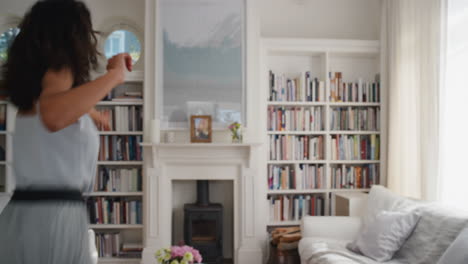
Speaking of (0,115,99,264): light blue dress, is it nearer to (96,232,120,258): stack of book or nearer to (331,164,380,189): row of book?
(96,232,120,258): stack of book

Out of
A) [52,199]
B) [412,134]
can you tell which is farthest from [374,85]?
[52,199]

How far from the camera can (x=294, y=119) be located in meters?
4.19

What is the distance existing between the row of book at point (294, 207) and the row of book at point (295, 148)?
1.45 feet

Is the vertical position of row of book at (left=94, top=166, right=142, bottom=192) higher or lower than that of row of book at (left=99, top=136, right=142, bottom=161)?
lower

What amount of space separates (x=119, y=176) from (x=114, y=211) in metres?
0.37

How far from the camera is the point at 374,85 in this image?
4.26 m

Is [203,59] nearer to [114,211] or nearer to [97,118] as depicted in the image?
[114,211]

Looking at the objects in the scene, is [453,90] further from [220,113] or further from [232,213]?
[232,213]

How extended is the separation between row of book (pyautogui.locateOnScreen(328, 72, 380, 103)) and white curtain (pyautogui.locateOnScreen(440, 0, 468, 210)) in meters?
1.16

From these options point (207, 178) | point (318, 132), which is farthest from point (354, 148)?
point (207, 178)

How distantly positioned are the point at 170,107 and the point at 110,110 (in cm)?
72

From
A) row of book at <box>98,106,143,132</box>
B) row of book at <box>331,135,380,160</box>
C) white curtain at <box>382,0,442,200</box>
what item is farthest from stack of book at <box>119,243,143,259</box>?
white curtain at <box>382,0,442,200</box>

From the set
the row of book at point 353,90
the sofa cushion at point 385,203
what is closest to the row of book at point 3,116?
the row of book at point 353,90

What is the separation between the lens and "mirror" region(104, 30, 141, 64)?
4.36 meters
